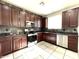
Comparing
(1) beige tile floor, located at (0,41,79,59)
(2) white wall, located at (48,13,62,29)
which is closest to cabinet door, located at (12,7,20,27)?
(1) beige tile floor, located at (0,41,79,59)

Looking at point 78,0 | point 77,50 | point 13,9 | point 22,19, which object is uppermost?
point 78,0

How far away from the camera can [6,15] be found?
312cm

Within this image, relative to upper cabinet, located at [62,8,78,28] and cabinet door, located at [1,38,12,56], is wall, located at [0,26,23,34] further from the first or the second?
upper cabinet, located at [62,8,78,28]

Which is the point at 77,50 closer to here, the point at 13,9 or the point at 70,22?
the point at 70,22

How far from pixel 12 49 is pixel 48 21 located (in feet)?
13.0

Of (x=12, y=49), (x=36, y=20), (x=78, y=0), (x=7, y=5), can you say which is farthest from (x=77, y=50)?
(x=7, y=5)

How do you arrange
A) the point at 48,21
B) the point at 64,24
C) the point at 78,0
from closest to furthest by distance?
the point at 78,0 < the point at 64,24 < the point at 48,21

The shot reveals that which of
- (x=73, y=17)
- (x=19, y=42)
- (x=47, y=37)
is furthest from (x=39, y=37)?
(x=73, y=17)

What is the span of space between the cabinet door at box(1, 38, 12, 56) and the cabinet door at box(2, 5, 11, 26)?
0.93 meters

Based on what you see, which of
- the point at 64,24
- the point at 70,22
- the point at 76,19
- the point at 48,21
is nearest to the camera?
the point at 76,19

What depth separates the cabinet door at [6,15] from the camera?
2991mm

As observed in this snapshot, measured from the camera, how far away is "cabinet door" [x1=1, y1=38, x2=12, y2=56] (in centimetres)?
264

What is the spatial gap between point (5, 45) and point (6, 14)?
5.04 ft

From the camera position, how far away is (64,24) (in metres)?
3.97
